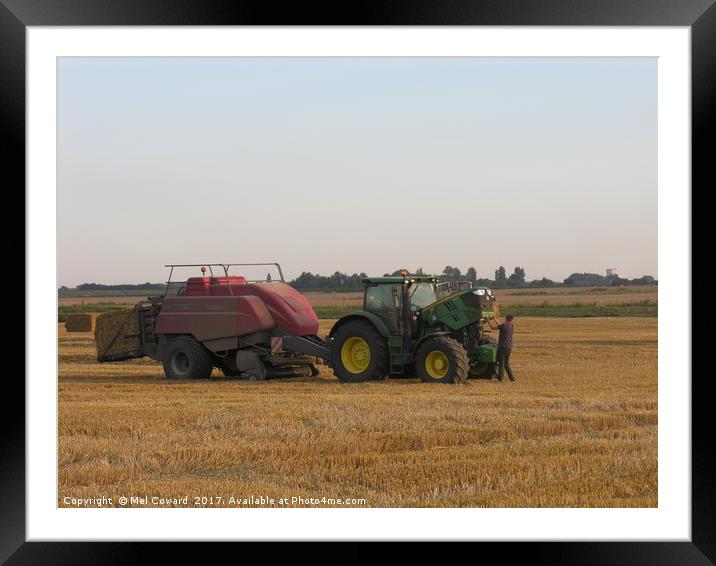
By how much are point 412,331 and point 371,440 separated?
18.7ft

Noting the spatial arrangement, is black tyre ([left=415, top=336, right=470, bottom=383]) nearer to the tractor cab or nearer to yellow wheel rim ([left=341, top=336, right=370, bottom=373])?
the tractor cab

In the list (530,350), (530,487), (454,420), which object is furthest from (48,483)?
(530,350)

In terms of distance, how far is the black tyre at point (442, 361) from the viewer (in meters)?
14.1

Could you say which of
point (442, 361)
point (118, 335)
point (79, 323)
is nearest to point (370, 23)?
point (442, 361)

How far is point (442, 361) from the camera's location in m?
14.3

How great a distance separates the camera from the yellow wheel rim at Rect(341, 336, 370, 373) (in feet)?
49.4

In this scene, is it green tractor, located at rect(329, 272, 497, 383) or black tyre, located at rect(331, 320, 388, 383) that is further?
black tyre, located at rect(331, 320, 388, 383)

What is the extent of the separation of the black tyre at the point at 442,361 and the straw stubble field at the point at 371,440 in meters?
0.31

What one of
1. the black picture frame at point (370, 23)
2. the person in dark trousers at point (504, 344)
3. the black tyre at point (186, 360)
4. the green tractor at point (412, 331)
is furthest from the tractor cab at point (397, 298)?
the black picture frame at point (370, 23)

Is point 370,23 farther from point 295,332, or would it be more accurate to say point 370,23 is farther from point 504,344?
point 295,332

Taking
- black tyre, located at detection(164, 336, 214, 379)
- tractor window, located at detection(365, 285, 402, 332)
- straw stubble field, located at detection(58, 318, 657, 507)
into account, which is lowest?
straw stubble field, located at detection(58, 318, 657, 507)

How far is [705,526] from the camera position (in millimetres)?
5586

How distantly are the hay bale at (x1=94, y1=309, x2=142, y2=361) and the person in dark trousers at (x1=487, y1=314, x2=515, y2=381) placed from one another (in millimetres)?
6689

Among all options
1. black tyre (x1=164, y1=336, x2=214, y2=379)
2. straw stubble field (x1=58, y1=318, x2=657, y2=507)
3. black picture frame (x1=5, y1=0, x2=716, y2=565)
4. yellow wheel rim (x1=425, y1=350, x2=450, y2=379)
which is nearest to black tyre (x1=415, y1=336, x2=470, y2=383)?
yellow wheel rim (x1=425, y1=350, x2=450, y2=379)
